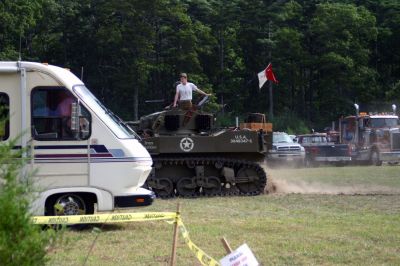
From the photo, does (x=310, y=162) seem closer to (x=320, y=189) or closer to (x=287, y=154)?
(x=287, y=154)

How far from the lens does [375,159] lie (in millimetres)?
36438

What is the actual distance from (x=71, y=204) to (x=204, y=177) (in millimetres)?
7397

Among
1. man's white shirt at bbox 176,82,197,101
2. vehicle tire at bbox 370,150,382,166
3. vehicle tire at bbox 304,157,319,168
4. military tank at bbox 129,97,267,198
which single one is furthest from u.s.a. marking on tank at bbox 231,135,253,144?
vehicle tire at bbox 370,150,382,166

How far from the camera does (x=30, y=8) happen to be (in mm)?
49094

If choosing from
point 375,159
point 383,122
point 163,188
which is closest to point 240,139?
point 163,188

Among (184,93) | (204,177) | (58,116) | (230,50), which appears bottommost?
(204,177)

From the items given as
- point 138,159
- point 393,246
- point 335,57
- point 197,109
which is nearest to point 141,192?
point 138,159

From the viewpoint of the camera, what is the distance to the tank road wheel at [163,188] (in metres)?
18.7

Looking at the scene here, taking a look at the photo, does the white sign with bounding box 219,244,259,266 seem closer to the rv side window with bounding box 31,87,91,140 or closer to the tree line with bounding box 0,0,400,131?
the rv side window with bounding box 31,87,91,140

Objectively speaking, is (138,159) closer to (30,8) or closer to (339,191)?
(339,191)

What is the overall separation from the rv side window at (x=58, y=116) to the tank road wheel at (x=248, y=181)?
25.2ft

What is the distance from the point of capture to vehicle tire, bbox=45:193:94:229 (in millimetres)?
11633

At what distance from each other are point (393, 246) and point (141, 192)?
412cm

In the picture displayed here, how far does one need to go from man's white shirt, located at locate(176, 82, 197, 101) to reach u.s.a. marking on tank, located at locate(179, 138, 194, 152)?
111cm
